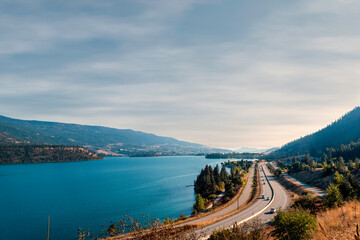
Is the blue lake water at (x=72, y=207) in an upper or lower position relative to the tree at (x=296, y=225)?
lower

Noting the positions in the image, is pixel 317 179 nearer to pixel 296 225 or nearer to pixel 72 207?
pixel 296 225

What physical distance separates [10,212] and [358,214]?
94.7 metres

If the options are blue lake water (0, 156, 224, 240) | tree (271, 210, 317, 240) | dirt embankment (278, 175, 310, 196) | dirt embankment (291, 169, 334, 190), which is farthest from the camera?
dirt embankment (291, 169, 334, 190)

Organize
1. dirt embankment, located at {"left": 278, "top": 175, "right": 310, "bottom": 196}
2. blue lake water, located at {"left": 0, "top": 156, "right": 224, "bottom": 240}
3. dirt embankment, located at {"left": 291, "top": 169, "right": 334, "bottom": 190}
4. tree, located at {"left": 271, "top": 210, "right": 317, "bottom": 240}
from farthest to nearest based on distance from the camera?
dirt embankment, located at {"left": 291, "top": 169, "right": 334, "bottom": 190}, dirt embankment, located at {"left": 278, "top": 175, "right": 310, "bottom": 196}, blue lake water, located at {"left": 0, "top": 156, "right": 224, "bottom": 240}, tree, located at {"left": 271, "top": 210, "right": 317, "bottom": 240}

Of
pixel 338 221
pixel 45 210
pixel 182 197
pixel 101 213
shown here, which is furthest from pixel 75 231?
pixel 338 221

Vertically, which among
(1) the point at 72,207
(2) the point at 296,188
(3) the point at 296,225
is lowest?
(1) the point at 72,207

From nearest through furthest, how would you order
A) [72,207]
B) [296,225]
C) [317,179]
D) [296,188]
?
[296,225] → [72,207] → [296,188] → [317,179]

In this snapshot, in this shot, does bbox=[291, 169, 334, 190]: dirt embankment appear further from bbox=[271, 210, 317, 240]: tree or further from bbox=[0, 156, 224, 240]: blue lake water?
bbox=[271, 210, 317, 240]: tree

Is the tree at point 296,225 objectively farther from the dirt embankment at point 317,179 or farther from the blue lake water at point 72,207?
the dirt embankment at point 317,179

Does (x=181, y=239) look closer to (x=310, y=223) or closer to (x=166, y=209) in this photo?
(x=310, y=223)

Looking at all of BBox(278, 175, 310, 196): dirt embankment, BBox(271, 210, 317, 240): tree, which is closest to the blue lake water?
BBox(278, 175, 310, 196): dirt embankment

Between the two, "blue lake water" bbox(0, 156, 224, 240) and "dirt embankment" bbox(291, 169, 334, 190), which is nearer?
"blue lake water" bbox(0, 156, 224, 240)

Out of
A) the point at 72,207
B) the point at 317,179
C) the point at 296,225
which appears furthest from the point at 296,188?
the point at 72,207

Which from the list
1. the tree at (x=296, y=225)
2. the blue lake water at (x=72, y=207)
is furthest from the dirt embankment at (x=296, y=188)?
the tree at (x=296, y=225)
